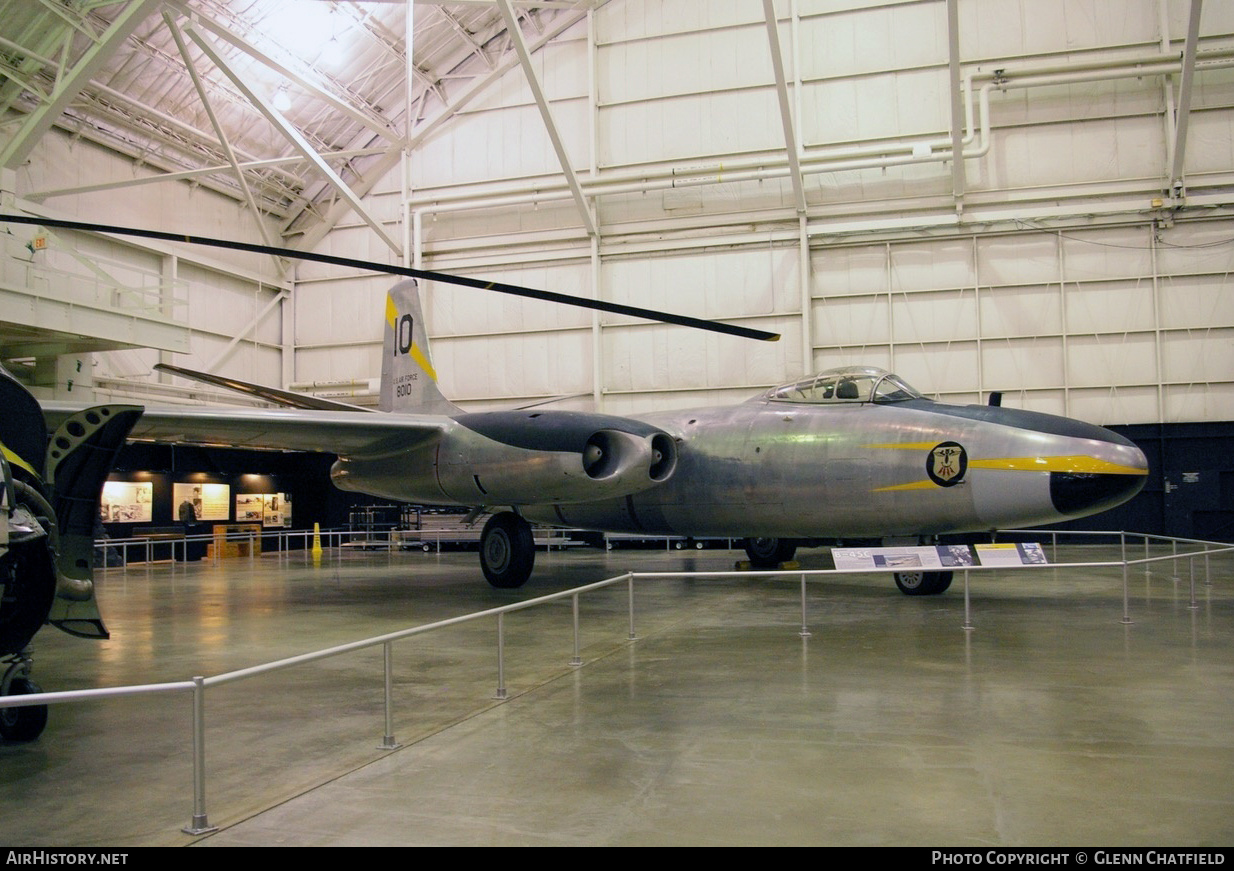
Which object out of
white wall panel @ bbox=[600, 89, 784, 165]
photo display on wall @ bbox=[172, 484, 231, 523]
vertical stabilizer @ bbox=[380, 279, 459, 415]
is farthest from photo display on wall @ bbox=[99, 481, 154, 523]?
white wall panel @ bbox=[600, 89, 784, 165]

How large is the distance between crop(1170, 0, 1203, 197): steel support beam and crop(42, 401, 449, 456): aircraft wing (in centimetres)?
1537

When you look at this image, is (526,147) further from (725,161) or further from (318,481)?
(318,481)

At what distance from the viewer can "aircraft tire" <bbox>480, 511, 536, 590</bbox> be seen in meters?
12.2

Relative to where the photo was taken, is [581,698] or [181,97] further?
[181,97]

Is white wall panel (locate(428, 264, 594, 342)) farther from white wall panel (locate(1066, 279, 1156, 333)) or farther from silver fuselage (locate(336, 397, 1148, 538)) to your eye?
white wall panel (locate(1066, 279, 1156, 333))

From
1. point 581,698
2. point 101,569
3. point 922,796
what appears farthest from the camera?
point 101,569

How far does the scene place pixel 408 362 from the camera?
14344 millimetres

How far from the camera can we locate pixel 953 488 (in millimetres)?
9062

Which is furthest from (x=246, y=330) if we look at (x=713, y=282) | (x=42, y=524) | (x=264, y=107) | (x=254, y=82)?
(x=42, y=524)

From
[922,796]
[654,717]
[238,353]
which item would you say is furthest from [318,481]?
[922,796]

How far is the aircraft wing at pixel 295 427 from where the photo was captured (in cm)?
988

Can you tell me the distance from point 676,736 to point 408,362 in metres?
10.8

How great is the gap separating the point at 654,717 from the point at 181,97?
20.6 metres

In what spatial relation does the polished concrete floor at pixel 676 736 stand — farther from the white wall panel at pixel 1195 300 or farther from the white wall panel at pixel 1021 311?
the white wall panel at pixel 1195 300
